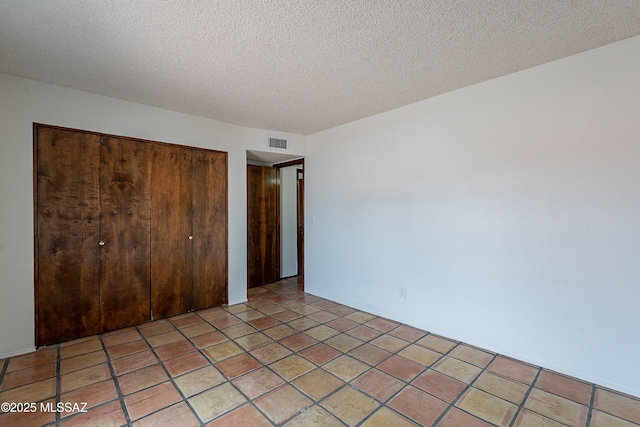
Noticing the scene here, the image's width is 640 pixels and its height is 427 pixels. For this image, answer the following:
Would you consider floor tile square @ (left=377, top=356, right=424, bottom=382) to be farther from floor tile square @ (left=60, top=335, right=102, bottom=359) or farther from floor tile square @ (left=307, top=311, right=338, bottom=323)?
floor tile square @ (left=60, top=335, right=102, bottom=359)

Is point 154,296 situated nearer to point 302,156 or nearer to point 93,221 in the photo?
point 93,221

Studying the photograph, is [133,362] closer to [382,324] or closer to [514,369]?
[382,324]

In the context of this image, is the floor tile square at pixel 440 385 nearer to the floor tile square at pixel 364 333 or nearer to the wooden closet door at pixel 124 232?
the floor tile square at pixel 364 333

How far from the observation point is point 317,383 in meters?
2.19

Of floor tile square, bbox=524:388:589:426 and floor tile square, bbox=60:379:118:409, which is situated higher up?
floor tile square, bbox=60:379:118:409

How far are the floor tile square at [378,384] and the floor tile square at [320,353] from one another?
1.24 feet

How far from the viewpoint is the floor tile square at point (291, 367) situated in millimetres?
2305

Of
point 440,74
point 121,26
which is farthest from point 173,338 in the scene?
point 440,74

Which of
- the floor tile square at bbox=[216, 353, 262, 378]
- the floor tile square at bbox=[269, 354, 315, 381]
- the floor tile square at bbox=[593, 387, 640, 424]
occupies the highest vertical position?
the floor tile square at bbox=[216, 353, 262, 378]

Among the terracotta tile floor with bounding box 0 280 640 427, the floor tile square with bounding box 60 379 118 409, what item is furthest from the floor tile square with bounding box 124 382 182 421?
the floor tile square with bounding box 60 379 118 409

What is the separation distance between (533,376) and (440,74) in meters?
2.69

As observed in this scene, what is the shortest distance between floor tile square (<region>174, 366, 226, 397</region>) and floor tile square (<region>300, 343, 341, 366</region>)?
756 millimetres

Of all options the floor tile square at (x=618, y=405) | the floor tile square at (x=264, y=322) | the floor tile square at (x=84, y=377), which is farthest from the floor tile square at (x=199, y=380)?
the floor tile square at (x=618, y=405)

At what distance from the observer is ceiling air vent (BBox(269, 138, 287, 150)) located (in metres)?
4.37
